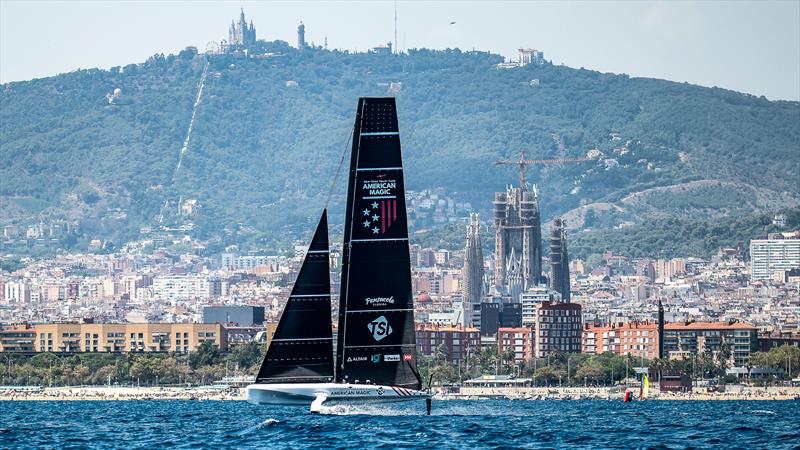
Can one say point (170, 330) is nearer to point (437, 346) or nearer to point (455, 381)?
point (437, 346)

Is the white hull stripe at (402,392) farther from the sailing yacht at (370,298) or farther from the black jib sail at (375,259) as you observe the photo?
the black jib sail at (375,259)

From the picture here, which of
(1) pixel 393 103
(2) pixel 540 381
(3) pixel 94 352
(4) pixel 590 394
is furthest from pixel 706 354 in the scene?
(1) pixel 393 103

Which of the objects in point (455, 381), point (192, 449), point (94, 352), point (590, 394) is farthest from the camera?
point (94, 352)

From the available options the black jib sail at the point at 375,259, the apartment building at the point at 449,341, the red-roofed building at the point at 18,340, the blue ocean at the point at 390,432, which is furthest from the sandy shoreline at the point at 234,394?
the black jib sail at the point at 375,259

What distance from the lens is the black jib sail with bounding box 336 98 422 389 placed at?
53.1 metres

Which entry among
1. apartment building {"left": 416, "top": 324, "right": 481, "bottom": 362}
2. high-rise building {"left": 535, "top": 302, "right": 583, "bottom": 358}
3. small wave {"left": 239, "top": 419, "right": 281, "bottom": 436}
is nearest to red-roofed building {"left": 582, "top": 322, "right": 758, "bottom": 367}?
high-rise building {"left": 535, "top": 302, "right": 583, "bottom": 358}

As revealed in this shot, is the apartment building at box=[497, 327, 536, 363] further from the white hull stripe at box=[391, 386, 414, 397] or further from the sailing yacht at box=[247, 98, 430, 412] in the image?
the white hull stripe at box=[391, 386, 414, 397]

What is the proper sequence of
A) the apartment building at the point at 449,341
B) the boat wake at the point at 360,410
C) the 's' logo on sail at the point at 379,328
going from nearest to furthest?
the boat wake at the point at 360,410 → the 's' logo on sail at the point at 379,328 → the apartment building at the point at 449,341

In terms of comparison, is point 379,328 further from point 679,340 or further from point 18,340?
point 679,340

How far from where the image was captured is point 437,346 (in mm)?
170125

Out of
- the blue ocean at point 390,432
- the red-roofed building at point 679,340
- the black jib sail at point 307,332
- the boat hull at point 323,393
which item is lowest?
the blue ocean at point 390,432

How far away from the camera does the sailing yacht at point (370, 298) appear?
53.0 meters

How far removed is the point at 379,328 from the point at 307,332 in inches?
71.2

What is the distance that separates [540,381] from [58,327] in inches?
1695
